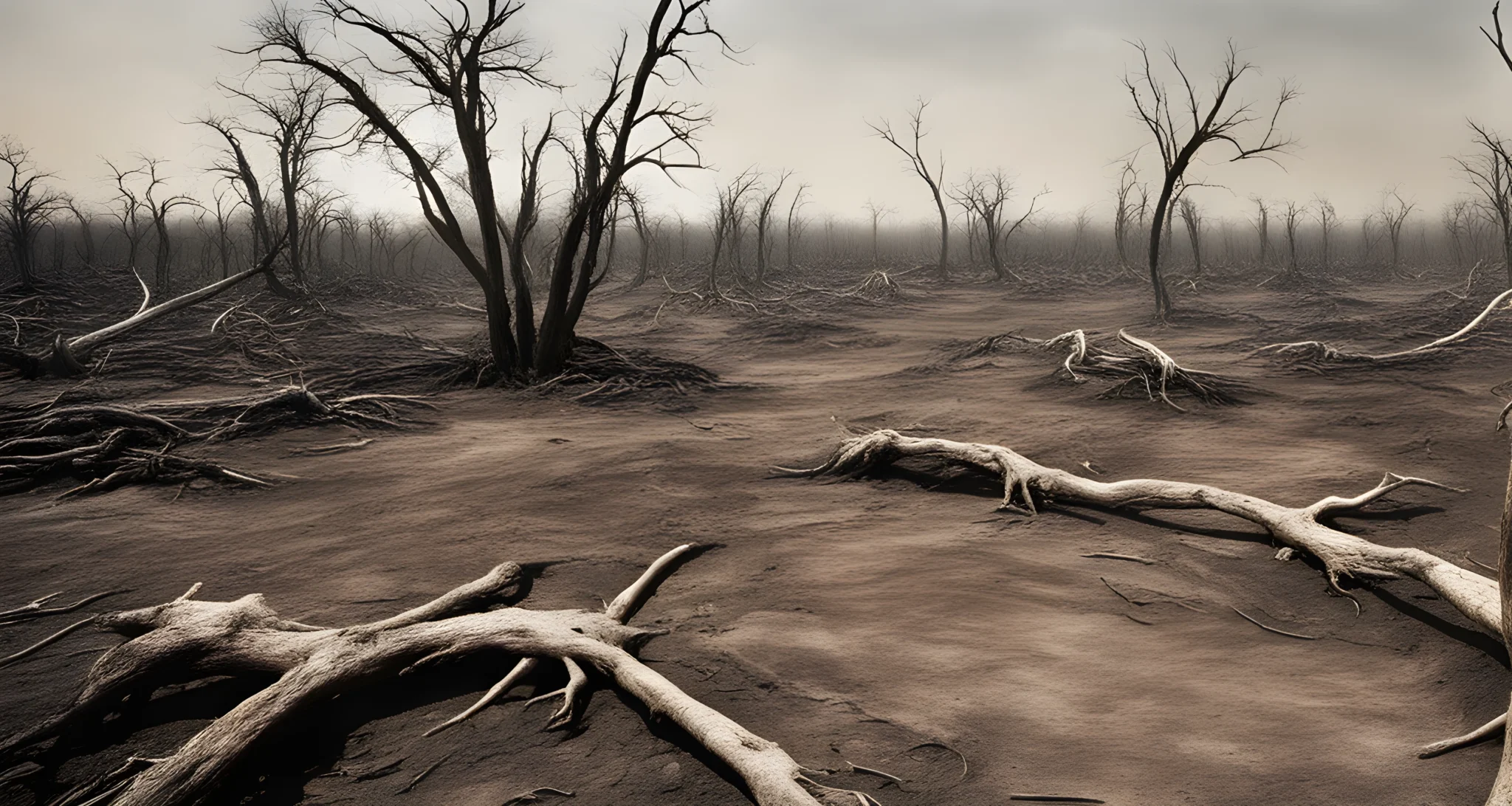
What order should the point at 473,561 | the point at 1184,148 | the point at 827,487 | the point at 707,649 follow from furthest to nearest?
the point at 1184,148
the point at 827,487
the point at 473,561
the point at 707,649

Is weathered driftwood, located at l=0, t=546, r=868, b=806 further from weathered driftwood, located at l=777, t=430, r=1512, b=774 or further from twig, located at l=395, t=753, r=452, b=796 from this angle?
weathered driftwood, located at l=777, t=430, r=1512, b=774

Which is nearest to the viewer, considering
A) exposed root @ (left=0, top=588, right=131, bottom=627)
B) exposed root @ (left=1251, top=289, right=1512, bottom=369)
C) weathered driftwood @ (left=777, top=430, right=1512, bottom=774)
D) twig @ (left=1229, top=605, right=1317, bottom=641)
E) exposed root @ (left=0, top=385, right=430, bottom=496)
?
weathered driftwood @ (left=777, top=430, right=1512, bottom=774)

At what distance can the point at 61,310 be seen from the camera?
1742cm

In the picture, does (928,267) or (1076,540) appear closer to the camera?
(1076,540)

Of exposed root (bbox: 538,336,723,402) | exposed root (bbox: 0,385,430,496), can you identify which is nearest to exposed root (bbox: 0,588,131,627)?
exposed root (bbox: 0,385,430,496)

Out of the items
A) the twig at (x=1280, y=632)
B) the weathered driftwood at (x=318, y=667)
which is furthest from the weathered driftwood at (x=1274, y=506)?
the weathered driftwood at (x=318, y=667)

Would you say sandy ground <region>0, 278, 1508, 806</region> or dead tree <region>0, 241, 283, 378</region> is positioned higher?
dead tree <region>0, 241, 283, 378</region>

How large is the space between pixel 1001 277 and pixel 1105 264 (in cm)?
1374

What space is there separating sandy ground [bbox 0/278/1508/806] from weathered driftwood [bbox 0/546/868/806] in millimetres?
120

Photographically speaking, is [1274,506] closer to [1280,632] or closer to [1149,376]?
[1280,632]

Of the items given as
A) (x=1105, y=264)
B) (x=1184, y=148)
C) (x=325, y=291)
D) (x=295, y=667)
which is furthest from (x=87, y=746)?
(x=1105, y=264)

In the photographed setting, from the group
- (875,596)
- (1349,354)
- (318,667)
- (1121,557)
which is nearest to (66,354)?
(318,667)

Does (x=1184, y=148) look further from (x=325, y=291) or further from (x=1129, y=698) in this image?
(x=325, y=291)

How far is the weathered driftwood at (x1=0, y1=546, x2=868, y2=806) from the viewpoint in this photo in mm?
2291
